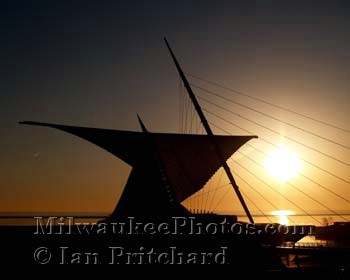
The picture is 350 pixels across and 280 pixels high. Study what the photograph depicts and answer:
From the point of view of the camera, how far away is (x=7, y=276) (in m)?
24.9

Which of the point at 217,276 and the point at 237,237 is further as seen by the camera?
the point at 237,237

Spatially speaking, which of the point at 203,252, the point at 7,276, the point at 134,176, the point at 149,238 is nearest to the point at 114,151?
the point at 134,176

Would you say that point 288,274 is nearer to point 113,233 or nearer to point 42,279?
point 42,279

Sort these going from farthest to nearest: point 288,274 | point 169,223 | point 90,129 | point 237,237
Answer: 1. point 90,129
2. point 169,223
3. point 237,237
4. point 288,274

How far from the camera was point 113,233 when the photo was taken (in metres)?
33.1

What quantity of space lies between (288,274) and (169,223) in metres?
16.2

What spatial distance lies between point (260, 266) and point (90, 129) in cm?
2095

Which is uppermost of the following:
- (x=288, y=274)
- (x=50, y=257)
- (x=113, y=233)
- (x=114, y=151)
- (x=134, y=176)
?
(x=114, y=151)

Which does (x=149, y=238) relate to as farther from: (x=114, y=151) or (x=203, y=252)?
(x=114, y=151)

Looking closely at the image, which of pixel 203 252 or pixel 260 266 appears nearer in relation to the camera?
pixel 260 266

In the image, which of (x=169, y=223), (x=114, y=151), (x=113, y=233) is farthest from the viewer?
(x=114, y=151)

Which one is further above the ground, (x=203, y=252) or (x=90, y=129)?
(x=90, y=129)

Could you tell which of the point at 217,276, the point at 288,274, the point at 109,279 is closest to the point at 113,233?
the point at 109,279

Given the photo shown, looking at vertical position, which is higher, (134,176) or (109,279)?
(134,176)
